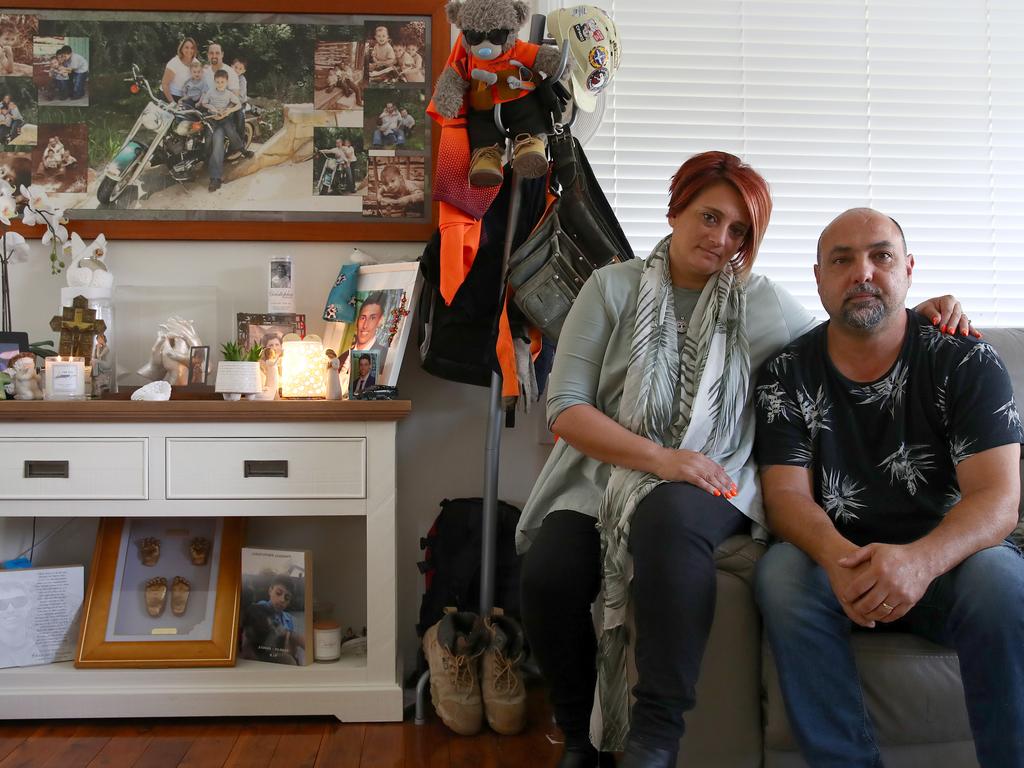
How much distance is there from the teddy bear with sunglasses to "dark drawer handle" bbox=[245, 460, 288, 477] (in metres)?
0.85

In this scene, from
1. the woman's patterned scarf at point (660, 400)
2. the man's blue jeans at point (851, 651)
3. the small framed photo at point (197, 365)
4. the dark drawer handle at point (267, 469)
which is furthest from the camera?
the small framed photo at point (197, 365)

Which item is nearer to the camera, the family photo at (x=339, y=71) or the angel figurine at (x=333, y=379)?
the angel figurine at (x=333, y=379)

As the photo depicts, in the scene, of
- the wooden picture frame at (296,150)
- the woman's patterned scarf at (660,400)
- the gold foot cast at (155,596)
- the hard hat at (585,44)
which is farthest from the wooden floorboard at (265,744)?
the hard hat at (585,44)

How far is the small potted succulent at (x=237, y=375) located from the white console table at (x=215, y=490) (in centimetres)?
10

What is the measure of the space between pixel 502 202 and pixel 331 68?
0.71m

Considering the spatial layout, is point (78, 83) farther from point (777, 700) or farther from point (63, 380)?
point (777, 700)

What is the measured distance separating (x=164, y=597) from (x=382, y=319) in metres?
0.94

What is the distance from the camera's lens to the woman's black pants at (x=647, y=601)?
1385 millimetres

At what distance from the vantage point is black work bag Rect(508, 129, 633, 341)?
2152 mm

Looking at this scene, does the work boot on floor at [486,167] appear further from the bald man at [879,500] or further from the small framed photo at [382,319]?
the bald man at [879,500]

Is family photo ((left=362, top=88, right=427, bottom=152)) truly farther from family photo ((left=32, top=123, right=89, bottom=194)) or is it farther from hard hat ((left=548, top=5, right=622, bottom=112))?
family photo ((left=32, top=123, right=89, bottom=194))

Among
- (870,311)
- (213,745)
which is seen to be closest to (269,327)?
(213,745)

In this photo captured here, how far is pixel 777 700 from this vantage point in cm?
142

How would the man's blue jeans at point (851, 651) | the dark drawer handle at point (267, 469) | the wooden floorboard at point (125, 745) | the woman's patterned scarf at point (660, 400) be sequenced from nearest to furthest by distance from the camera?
the man's blue jeans at point (851, 651), the woman's patterned scarf at point (660, 400), the wooden floorboard at point (125, 745), the dark drawer handle at point (267, 469)
